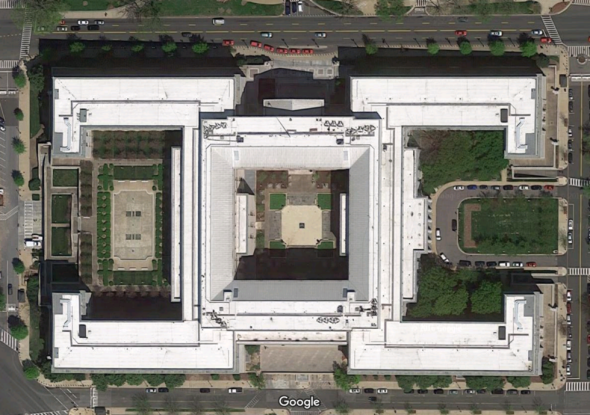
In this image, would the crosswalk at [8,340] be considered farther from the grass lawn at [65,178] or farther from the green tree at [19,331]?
the grass lawn at [65,178]

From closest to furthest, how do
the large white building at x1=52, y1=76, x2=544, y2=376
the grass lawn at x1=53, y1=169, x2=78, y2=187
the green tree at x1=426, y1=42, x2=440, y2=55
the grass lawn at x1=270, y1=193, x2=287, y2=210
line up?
the large white building at x1=52, y1=76, x2=544, y2=376
the green tree at x1=426, y1=42, x2=440, y2=55
the grass lawn at x1=53, y1=169, x2=78, y2=187
the grass lawn at x1=270, y1=193, x2=287, y2=210

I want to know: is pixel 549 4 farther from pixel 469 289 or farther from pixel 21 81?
pixel 21 81

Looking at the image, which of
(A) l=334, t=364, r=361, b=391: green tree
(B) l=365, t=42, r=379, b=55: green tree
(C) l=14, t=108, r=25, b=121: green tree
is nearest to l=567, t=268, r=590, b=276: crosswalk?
(A) l=334, t=364, r=361, b=391: green tree

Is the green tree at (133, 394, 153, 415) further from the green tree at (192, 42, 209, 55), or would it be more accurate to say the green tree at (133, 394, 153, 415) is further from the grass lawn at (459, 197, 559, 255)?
the grass lawn at (459, 197, 559, 255)

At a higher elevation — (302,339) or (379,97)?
(379,97)

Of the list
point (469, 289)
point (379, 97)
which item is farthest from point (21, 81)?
point (469, 289)
